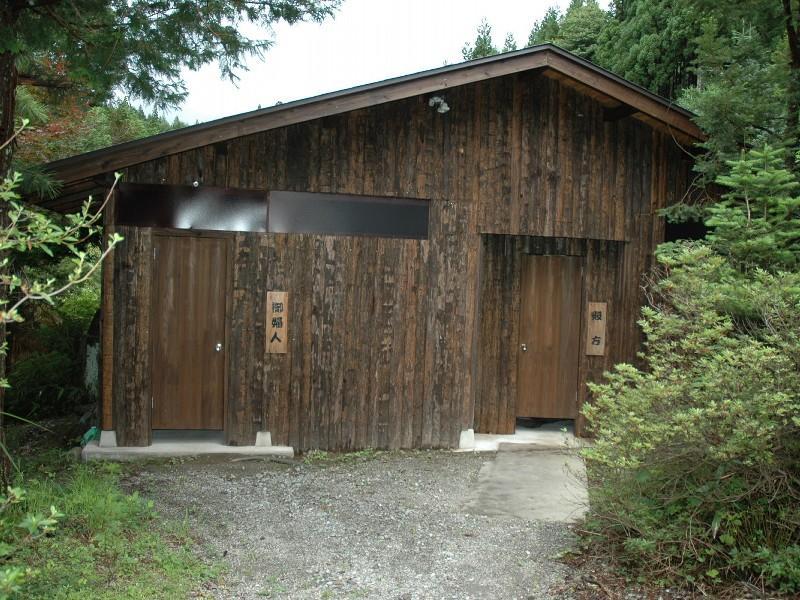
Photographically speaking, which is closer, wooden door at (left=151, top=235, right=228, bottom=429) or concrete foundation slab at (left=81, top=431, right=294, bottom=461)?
concrete foundation slab at (left=81, top=431, right=294, bottom=461)

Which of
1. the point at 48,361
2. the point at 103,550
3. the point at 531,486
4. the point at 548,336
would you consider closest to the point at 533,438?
the point at 548,336

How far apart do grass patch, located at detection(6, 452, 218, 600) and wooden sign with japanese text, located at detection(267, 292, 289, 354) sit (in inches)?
92.7

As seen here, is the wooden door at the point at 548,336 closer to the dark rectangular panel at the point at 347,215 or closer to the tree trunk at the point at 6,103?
the dark rectangular panel at the point at 347,215

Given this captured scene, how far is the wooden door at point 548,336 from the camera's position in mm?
9211

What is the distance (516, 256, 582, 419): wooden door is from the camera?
9211 mm

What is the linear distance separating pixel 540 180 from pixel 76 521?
5.88 meters

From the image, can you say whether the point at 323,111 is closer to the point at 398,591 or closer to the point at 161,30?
the point at 161,30

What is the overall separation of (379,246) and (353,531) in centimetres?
349

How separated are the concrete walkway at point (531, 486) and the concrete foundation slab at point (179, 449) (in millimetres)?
2222

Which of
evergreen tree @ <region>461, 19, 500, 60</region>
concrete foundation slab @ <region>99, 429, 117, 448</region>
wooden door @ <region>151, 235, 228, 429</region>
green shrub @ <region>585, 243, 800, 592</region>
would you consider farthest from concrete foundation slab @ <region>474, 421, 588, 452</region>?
evergreen tree @ <region>461, 19, 500, 60</region>

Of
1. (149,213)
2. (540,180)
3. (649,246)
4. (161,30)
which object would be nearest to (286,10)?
(161,30)

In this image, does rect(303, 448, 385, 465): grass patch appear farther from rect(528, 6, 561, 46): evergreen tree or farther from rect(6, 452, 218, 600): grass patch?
rect(528, 6, 561, 46): evergreen tree

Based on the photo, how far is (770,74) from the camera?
25.5 feet

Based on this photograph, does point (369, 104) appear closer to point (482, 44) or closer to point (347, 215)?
point (347, 215)
